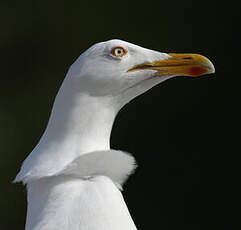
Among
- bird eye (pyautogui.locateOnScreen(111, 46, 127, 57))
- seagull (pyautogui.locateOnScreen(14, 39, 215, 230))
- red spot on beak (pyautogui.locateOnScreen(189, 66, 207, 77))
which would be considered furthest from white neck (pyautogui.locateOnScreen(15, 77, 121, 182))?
red spot on beak (pyautogui.locateOnScreen(189, 66, 207, 77))

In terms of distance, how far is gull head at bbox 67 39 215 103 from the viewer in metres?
1.29

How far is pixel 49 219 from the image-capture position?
1163mm

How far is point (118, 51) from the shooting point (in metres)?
1.33

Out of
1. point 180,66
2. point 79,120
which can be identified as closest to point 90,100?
point 79,120

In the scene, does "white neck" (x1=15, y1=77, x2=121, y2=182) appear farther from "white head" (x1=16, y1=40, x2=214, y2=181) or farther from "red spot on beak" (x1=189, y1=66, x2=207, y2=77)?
"red spot on beak" (x1=189, y1=66, x2=207, y2=77)

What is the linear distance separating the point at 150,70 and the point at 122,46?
3.7 inches

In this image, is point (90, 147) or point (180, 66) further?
point (180, 66)

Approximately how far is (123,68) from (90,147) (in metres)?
0.22

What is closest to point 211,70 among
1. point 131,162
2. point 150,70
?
point 150,70

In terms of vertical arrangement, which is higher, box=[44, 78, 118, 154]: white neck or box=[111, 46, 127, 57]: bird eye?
box=[111, 46, 127, 57]: bird eye

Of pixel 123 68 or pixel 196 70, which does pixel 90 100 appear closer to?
pixel 123 68

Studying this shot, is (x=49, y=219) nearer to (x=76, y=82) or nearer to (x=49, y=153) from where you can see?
(x=49, y=153)

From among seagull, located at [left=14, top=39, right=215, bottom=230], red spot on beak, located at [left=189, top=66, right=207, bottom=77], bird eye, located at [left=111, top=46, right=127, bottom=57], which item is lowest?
seagull, located at [left=14, top=39, right=215, bottom=230]

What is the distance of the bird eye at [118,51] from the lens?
4.33 feet
